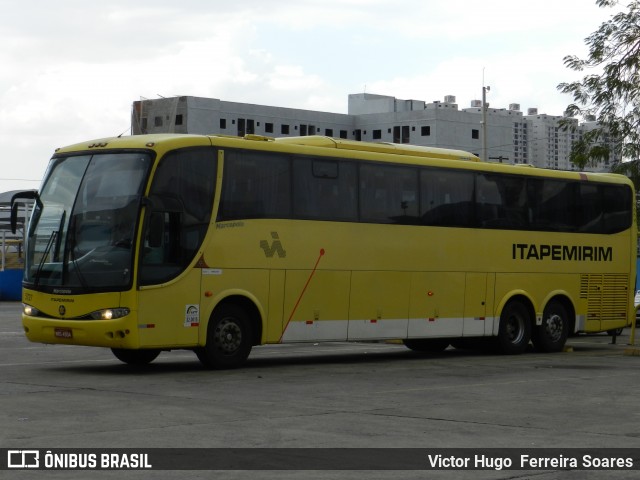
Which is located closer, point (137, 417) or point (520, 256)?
point (137, 417)

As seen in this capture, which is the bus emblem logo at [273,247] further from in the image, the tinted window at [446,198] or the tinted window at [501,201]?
the tinted window at [501,201]

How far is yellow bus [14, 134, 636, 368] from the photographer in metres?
17.7

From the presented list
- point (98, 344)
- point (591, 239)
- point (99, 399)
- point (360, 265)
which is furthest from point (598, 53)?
point (99, 399)

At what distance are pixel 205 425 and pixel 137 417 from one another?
3.02 ft

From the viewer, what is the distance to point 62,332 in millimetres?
17750

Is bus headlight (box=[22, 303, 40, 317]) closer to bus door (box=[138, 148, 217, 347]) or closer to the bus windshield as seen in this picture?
the bus windshield

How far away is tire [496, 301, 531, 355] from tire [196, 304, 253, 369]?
639cm

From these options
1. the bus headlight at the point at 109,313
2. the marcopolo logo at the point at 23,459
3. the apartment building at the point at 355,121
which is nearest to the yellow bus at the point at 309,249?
the bus headlight at the point at 109,313

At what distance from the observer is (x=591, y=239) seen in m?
25.5

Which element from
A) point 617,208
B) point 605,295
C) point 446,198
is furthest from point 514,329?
point 617,208

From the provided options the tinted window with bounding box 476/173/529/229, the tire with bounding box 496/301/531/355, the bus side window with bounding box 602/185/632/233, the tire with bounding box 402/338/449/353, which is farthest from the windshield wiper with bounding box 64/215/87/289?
the bus side window with bounding box 602/185/632/233

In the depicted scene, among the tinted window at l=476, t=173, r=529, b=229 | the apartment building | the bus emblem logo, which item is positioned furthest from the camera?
A: the apartment building

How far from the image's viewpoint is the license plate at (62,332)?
17.7 m

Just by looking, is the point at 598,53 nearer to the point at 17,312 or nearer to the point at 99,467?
the point at 17,312
